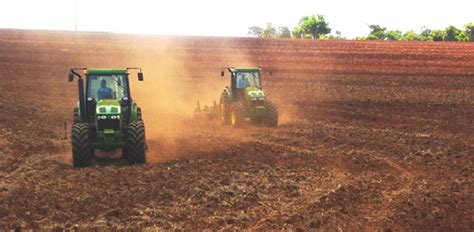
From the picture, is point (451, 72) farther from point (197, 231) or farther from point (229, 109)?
point (197, 231)

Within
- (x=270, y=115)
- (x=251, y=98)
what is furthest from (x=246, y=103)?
(x=270, y=115)

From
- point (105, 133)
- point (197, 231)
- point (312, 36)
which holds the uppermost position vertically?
point (312, 36)

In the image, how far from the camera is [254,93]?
22125mm

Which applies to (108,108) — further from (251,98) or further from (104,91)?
(251,98)

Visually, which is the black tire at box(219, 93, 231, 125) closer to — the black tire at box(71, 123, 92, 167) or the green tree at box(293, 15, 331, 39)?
the black tire at box(71, 123, 92, 167)

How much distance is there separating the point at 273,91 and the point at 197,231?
76.5 feet

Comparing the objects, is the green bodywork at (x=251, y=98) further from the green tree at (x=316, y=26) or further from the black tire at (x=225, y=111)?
the green tree at (x=316, y=26)

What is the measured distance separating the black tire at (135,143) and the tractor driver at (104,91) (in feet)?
4.59

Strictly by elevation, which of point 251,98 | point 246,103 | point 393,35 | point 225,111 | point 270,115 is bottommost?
point 270,115

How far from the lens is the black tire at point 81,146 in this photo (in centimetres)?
1501

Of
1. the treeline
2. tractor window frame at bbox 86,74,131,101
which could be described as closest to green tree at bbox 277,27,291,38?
the treeline

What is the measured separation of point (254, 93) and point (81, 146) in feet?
27.0

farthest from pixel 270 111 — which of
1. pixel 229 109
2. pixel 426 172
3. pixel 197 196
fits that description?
pixel 197 196

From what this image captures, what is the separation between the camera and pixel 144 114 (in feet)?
84.5
